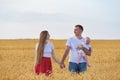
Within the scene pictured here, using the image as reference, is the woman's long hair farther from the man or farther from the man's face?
the man's face

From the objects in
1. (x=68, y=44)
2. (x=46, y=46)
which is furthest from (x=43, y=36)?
(x=68, y=44)

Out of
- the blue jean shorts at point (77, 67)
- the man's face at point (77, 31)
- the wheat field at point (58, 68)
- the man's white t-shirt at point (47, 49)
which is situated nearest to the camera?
the wheat field at point (58, 68)

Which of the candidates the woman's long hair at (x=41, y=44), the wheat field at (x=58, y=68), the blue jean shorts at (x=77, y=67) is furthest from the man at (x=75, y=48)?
the woman's long hair at (x=41, y=44)

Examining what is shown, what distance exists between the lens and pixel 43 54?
Answer: 1170 cm

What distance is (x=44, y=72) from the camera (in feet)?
38.6

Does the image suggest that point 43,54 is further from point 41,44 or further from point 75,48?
point 75,48

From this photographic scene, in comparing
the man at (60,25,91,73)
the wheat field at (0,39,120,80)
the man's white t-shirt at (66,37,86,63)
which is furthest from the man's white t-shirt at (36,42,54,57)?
the man's white t-shirt at (66,37,86,63)

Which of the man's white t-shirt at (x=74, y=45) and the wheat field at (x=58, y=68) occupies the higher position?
the man's white t-shirt at (x=74, y=45)

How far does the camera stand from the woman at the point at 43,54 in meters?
11.5

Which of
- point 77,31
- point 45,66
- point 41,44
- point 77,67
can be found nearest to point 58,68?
point 77,67

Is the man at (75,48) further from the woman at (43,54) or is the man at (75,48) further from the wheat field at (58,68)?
the woman at (43,54)

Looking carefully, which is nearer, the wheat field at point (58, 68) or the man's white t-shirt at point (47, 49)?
the wheat field at point (58, 68)

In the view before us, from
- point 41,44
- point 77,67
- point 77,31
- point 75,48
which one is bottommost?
point 77,67

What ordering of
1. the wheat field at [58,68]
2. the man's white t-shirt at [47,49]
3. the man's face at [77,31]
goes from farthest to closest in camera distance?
the man's face at [77,31]
the man's white t-shirt at [47,49]
the wheat field at [58,68]
